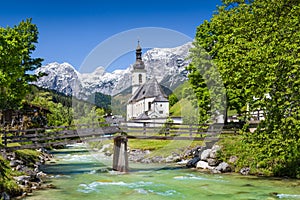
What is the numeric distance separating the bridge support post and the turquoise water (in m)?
0.69

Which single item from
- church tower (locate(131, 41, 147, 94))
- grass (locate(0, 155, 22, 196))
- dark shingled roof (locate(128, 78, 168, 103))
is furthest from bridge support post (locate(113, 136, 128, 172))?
church tower (locate(131, 41, 147, 94))

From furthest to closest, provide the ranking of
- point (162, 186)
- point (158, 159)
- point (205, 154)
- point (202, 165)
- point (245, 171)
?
point (158, 159) → point (205, 154) → point (202, 165) → point (245, 171) → point (162, 186)

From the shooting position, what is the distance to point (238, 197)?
55.5ft

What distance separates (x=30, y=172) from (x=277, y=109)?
14.0 m

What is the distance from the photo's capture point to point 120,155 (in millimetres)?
27000

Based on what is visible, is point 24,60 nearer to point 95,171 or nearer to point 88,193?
point 95,171

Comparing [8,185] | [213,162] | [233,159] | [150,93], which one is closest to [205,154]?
[213,162]

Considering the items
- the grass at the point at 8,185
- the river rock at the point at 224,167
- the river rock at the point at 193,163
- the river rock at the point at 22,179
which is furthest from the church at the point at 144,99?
the grass at the point at 8,185

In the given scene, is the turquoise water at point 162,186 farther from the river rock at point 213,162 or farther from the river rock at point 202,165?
the river rock at point 213,162

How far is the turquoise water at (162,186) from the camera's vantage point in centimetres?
1729

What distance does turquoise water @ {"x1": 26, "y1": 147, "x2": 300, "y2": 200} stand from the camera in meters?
17.3

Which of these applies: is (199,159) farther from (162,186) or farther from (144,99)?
(144,99)

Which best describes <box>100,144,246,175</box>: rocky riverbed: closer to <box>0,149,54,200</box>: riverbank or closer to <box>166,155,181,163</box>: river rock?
<box>166,155,181,163</box>: river rock

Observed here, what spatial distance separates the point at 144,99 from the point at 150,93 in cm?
216
